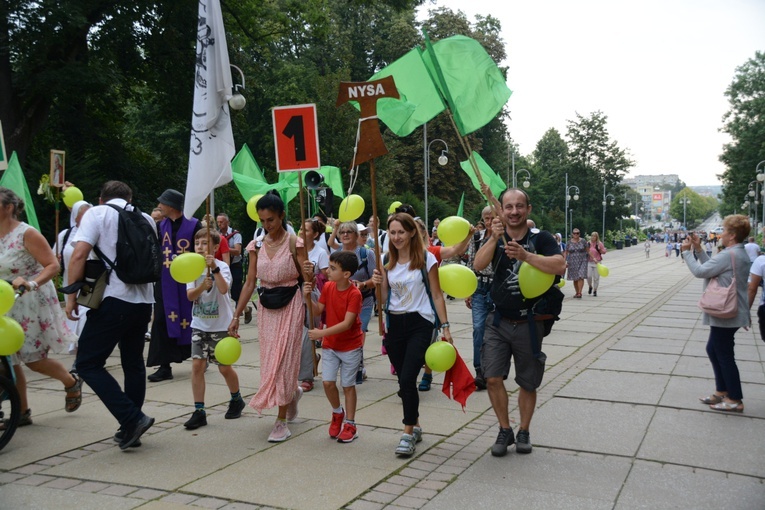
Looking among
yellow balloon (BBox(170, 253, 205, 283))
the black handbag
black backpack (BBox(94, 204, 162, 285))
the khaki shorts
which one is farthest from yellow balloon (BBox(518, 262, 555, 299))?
black backpack (BBox(94, 204, 162, 285))

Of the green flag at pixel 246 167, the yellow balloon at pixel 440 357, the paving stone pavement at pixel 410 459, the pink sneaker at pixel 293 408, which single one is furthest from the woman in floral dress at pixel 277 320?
the green flag at pixel 246 167

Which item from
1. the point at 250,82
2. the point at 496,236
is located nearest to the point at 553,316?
the point at 496,236

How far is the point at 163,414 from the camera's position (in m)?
6.39

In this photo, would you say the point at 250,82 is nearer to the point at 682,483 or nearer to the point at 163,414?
the point at 163,414

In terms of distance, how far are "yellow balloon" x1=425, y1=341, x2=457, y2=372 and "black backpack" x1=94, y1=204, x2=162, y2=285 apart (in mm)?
2042

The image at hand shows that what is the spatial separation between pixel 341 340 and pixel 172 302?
2.12m

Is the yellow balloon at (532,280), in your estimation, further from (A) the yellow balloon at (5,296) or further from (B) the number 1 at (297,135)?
(A) the yellow balloon at (5,296)

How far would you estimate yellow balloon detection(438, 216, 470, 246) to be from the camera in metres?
6.44

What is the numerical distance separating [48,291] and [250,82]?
736 inches

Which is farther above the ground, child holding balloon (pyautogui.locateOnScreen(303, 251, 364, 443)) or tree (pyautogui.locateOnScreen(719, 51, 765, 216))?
tree (pyautogui.locateOnScreen(719, 51, 765, 216))

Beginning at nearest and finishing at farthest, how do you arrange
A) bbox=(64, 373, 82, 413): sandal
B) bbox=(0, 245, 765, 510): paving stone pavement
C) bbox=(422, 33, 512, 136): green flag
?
bbox=(0, 245, 765, 510): paving stone pavement
bbox=(422, 33, 512, 136): green flag
bbox=(64, 373, 82, 413): sandal

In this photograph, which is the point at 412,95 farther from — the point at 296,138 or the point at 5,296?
the point at 5,296

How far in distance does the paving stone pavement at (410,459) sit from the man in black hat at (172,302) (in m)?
0.45

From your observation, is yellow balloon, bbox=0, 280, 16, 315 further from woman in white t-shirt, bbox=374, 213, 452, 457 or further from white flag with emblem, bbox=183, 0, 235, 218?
woman in white t-shirt, bbox=374, 213, 452, 457
